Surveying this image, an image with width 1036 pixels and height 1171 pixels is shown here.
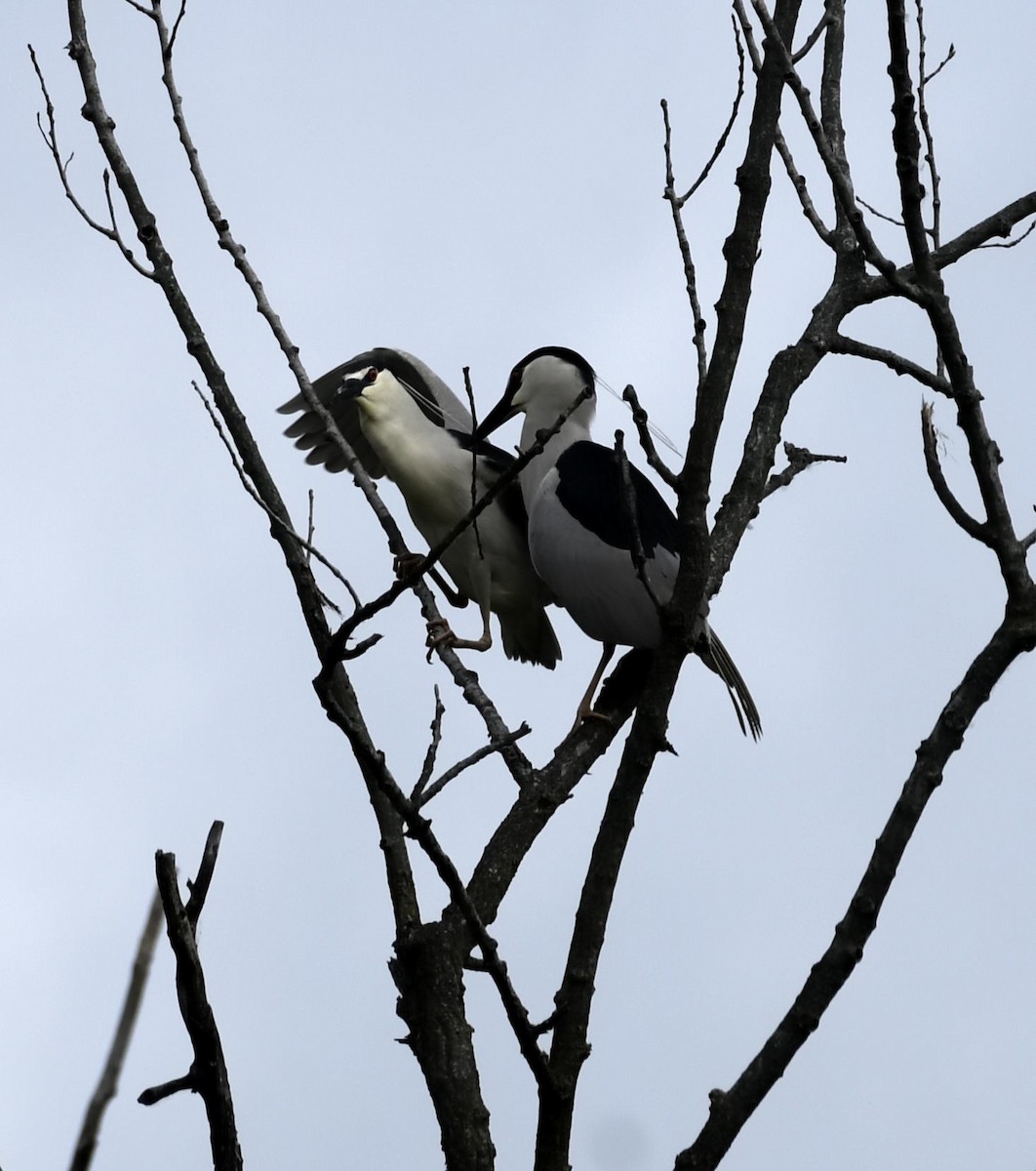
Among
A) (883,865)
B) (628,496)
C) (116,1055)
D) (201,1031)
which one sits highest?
(628,496)

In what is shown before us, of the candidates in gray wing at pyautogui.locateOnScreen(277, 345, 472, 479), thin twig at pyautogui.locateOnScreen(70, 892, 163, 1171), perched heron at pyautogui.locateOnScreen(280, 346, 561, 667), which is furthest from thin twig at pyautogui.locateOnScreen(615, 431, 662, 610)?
gray wing at pyautogui.locateOnScreen(277, 345, 472, 479)

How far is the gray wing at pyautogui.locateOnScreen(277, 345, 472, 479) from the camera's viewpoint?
5.92m

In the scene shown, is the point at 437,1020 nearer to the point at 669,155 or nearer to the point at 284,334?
the point at 284,334

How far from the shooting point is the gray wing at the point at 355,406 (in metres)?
5.92

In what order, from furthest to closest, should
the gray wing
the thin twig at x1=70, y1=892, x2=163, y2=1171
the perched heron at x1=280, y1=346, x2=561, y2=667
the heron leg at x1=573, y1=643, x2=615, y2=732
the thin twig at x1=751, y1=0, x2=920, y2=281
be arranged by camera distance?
the gray wing, the perched heron at x1=280, y1=346, x2=561, y2=667, the heron leg at x1=573, y1=643, x2=615, y2=732, the thin twig at x1=751, y1=0, x2=920, y2=281, the thin twig at x1=70, y1=892, x2=163, y2=1171

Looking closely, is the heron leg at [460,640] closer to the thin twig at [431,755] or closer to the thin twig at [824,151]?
the thin twig at [431,755]

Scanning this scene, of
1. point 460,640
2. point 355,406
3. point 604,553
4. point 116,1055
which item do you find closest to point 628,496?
point 604,553

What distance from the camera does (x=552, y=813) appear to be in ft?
10.9

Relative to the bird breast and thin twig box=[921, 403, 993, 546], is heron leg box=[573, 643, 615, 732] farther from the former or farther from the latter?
thin twig box=[921, 403, 993, 546]

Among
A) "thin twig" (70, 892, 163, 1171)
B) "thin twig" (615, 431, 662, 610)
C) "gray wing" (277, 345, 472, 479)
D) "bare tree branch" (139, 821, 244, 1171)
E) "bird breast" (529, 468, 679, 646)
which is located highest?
"gray wing" (277, 345, 472, 479)

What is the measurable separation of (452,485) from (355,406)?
2.90 feet

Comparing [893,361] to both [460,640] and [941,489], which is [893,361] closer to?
[941,489]

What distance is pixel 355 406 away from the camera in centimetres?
596

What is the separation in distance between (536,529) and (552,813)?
1050mm
